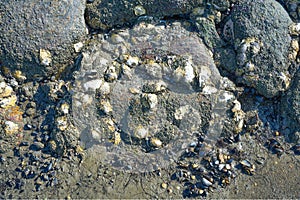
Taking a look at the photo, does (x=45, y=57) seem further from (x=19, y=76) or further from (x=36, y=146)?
(x=36, y=146)

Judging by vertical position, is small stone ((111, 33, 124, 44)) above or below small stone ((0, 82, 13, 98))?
above

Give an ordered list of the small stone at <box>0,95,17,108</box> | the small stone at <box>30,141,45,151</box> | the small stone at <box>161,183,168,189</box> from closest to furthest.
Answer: the small stone at <box>161,183,168,189</box>
the small stone at <box>30,141,45,151</box>
the small stone at <box>0,95,17,108</box>

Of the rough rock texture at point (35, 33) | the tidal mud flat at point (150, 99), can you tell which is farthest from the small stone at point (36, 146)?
the rough rock texture at point (35, 33)

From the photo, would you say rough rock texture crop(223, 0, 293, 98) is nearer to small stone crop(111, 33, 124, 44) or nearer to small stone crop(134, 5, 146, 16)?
small stone crop(134, 5, 146, 16)

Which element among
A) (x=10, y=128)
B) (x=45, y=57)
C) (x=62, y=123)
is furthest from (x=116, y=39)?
(x=10, y=128)

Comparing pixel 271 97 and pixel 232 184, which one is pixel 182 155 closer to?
pixel 232 184

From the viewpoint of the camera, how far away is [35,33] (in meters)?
3.67

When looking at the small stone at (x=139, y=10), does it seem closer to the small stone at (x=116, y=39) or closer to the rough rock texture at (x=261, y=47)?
the small stone at (x=116, y=39)

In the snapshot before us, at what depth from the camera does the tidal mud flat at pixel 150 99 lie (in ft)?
11.4

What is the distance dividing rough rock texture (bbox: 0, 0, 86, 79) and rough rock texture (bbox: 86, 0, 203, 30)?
229 millimetres

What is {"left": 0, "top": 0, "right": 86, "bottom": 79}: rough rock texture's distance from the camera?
367 cm

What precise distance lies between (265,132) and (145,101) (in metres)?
1.21

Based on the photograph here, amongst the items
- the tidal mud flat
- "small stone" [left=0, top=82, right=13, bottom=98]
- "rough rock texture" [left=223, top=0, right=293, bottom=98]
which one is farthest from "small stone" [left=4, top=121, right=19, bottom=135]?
"rough rock texture" [left=223, top=0, right=293, bottom=98]

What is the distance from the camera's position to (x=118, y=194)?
341 centimetres
